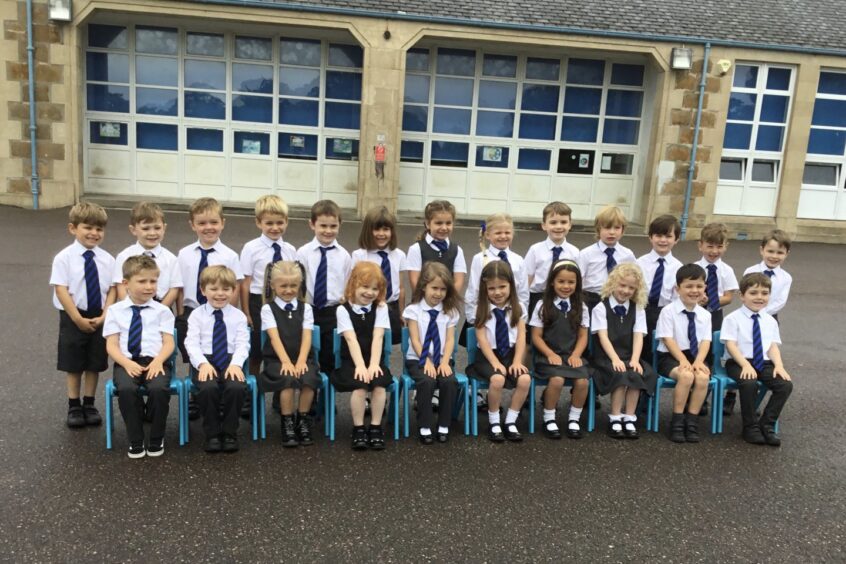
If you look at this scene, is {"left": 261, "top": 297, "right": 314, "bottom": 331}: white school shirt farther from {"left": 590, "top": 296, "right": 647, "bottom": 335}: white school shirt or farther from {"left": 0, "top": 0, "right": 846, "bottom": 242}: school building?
{"left": 0, "top": 0, "right": 846, "bottom": 242}: school building

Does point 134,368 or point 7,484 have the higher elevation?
point 134,368

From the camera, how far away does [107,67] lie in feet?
47.9

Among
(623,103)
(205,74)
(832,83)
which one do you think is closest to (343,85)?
(205,74)

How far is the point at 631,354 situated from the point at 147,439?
130 inches

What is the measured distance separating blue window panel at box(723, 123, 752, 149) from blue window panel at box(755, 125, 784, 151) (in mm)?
247

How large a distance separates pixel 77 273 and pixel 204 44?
1176 cm

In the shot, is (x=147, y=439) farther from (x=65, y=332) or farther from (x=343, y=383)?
(x=343, y=383)

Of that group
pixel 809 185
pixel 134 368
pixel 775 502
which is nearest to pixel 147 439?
pixel 134 368

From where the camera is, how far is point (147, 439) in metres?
4.29

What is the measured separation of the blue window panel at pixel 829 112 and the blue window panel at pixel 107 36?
1525 centimetres

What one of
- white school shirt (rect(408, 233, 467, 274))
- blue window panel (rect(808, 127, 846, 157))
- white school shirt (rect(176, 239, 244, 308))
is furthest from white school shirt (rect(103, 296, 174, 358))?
blue window panel (rect(808, 127, 846, 157))

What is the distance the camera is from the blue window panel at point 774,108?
1517 centimetres

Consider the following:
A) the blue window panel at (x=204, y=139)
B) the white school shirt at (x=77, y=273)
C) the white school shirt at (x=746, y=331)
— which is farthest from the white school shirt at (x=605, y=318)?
the blue window panel at (x=204, y=139)

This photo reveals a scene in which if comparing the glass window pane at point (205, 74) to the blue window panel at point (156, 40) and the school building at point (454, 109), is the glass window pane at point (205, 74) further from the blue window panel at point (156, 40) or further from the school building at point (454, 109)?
the blue window panel at point (156, 40)
